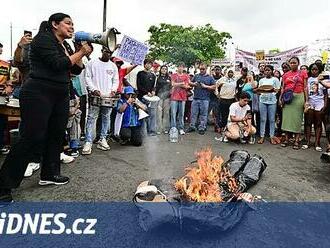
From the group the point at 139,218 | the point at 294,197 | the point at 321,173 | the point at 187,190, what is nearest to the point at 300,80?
the point at 321,173

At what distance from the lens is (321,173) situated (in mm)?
5281

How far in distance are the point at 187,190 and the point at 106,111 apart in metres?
2.92

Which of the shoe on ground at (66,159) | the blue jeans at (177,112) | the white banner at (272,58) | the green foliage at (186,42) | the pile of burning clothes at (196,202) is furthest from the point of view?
the green foliage at (186,42)

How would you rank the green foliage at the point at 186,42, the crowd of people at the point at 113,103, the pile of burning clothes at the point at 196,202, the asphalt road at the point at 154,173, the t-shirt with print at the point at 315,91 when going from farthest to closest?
1. the green foliage at the point at 186,42
2. the t-shirt with print at the point at 315,91
3. the asphalt road at the point at 154,173
4. the crowd of people at the point at 113,103
5. the pile of burning clothes at the point at 196,202

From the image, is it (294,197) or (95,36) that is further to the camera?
(294,197)

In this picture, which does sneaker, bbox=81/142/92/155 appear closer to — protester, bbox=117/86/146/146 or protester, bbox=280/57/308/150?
protester, bbox=117/86/146/146

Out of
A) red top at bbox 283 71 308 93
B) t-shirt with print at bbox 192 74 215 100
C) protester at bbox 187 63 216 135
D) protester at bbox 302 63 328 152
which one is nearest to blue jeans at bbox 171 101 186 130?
protester at bbox 187 63 216 135

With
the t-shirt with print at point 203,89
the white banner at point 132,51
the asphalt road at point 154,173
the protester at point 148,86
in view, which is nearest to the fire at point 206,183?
the asphalt road at point 154,173

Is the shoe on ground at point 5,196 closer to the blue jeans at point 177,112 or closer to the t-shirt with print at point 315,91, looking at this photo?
the blue jeans at point 177,112

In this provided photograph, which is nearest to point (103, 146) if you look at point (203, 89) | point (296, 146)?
point (203, 89)

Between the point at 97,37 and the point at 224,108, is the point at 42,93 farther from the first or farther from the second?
the point at 224,108

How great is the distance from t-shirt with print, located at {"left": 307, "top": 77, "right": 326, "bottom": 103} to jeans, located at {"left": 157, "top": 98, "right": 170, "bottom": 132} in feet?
10.9

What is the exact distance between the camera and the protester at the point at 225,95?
8617mm

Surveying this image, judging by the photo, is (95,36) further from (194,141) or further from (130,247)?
(194,141)
